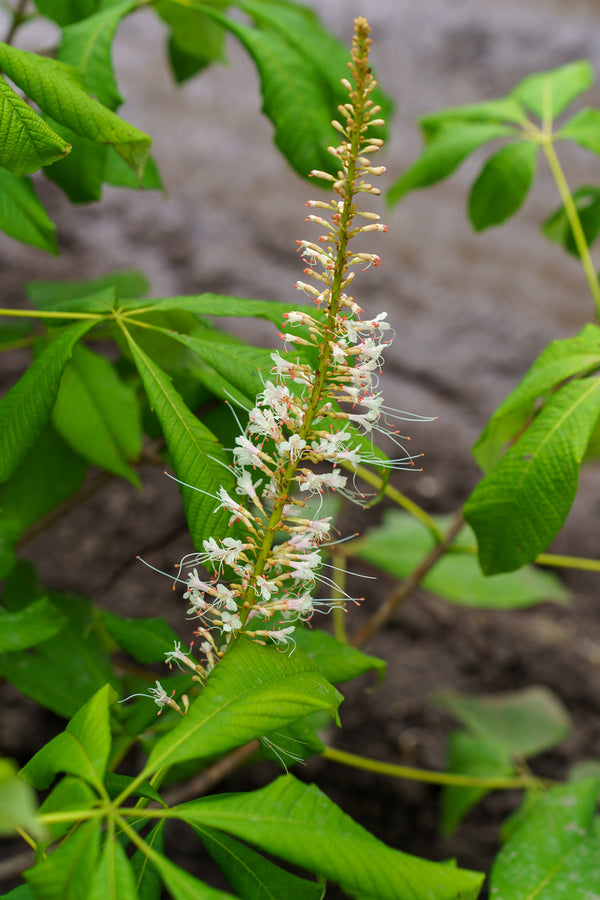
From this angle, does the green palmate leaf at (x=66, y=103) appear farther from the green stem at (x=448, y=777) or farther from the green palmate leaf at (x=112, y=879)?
the green stem at (x=448, y=777)

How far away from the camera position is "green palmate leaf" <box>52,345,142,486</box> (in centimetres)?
109

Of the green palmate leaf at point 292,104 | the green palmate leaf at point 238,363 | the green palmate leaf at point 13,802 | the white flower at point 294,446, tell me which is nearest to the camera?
the green palmate leaf at point 13,802

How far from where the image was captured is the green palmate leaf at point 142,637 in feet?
2.76

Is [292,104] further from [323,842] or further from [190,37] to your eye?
[323,842]

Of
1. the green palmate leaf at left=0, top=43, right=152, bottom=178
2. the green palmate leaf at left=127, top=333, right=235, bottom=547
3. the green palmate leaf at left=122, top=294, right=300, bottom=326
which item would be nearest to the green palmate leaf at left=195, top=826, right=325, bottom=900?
the green palmate leaf at left=127, top=333, right=235, bottom=547

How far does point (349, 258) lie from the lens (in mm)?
646

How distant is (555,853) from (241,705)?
0.59m

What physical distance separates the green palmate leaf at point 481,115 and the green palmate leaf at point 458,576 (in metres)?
0.73

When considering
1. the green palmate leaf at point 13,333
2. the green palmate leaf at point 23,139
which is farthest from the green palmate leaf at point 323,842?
the green palmate leaf at point 13,333

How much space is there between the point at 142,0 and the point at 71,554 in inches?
52.5

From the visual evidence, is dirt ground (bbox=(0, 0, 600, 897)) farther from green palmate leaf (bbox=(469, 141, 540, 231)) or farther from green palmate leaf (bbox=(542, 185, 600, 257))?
green palmate leaf (bbox=(542, 185, 600, 257))

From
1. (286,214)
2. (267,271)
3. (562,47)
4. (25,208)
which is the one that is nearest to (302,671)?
(25,208)

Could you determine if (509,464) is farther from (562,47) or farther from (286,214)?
(562,47)

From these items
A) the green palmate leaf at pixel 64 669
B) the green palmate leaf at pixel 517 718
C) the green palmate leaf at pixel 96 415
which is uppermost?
the green palmate leaf at pixel 96 415
